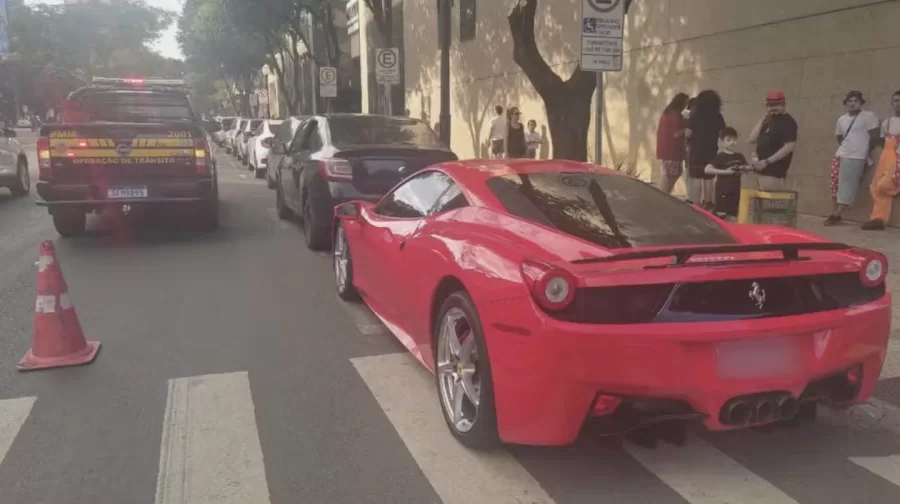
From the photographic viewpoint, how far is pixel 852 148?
981cm

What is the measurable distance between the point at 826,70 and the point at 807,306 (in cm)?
877

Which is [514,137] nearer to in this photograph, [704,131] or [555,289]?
[704,131]

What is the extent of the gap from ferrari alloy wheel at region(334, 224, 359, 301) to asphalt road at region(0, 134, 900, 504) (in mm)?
277

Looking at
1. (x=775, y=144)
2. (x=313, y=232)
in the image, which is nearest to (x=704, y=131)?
(x=775, y=144)

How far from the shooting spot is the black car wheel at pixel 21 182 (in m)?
15.2

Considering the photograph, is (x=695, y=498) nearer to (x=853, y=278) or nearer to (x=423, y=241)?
(x=853, y=278)

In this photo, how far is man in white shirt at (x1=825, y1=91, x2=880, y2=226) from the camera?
31.8ft

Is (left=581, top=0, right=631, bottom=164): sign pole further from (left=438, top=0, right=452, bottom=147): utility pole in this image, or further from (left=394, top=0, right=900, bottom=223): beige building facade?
(left=438, top=0, right=452, bottom=147): utility pole

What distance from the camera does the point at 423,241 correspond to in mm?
4566

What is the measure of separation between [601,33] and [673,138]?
4.11 meters

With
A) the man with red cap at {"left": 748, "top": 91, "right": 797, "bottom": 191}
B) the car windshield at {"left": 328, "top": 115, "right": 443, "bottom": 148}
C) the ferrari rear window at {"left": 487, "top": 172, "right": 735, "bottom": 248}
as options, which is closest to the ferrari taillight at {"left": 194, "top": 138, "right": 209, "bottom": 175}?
the car windshield at {"left": 328, "top": 115, "right": 443, "bottom": 148}

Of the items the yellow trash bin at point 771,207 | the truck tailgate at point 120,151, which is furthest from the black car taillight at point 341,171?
the yellow trash bin at point 771,207

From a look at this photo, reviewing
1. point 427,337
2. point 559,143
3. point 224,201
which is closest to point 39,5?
point 224,201

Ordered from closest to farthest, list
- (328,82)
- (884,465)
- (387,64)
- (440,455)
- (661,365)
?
(661,365) → (884,465) → (440,455) → (387,64) → (328,82)
